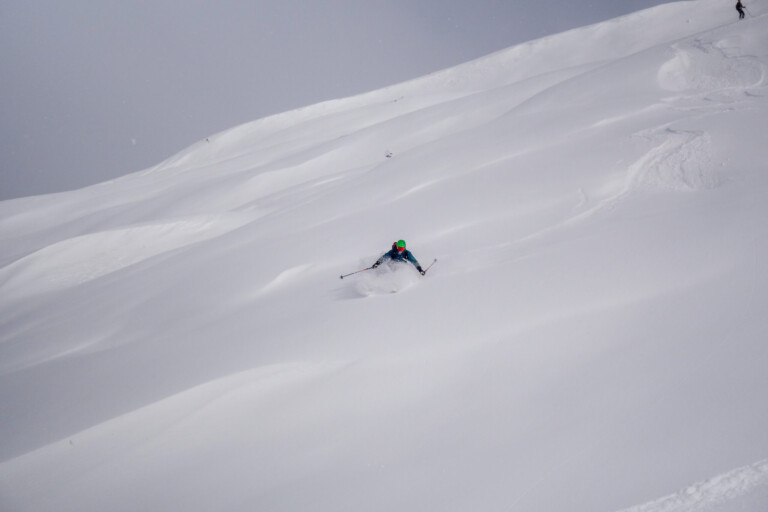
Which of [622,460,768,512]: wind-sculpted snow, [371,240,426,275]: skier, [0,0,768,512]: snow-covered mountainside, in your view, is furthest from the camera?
[371,240,426,275]: skier

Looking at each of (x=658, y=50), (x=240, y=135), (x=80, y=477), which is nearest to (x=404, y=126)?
(x=658, y=50)

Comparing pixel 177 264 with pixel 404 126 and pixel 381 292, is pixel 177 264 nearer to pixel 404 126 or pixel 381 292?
pixel 381 292

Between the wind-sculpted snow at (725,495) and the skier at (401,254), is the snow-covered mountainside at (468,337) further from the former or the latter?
the skier at (401,254)

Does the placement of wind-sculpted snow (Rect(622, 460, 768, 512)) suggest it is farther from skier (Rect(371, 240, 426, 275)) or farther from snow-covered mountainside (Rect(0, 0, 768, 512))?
skier (Rect(371, 240, 426, 275))

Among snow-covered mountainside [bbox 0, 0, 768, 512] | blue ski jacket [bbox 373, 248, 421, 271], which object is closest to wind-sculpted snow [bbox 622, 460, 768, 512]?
snow-covered mountainside [bbox 0, 0, 768, 512]

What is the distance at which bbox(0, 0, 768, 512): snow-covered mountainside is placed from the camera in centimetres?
329

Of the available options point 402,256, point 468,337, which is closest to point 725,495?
point 468,337

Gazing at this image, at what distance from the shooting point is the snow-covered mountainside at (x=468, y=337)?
3289mm

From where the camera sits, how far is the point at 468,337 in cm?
489

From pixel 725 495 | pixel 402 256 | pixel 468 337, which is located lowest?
pixel 725 495

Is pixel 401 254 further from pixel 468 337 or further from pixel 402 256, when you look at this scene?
pixel 468 337

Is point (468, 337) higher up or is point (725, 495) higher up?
point (468, 337)

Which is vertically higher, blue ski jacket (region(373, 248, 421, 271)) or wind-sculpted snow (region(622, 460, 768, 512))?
blue ski jacket (region(373, 248, 421, 271))

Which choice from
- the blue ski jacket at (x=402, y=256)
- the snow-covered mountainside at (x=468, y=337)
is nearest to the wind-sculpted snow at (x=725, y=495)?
the snow-covered mountainside at (x=468, y=337)
